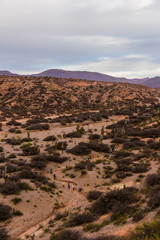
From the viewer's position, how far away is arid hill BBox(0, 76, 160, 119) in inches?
2746

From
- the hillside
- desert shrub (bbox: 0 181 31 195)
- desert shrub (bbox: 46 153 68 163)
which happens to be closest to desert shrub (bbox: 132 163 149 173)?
the hillside

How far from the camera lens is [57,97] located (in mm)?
81062

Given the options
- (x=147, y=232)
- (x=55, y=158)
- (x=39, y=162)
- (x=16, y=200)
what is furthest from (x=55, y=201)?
(x=147, y=232)

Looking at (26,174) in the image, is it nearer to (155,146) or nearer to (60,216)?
(60,216)

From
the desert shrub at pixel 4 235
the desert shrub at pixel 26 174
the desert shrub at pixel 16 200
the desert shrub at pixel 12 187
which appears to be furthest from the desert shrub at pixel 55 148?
the desert shrub at pixel 4 235

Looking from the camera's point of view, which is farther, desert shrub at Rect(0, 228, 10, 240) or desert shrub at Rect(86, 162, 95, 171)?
desert shrub at Rect(86, 162, 95, 171)

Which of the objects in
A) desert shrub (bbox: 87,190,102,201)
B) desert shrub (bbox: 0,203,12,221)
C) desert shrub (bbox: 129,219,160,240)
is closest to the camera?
desert shrub (bbox: 129,219,160,240)

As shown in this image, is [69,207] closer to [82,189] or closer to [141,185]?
[82,189]

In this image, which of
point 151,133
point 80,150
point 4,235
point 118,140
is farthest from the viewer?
point 151,133

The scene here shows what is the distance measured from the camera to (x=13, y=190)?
52.4 ft

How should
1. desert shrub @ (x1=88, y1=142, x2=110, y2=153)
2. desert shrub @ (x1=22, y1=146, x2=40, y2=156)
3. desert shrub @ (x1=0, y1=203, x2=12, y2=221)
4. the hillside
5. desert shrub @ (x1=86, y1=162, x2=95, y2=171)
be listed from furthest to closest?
desert shrub @ (x1=88, y1=142, x2=110, y2=153), desert shrub @ (x1=22, y1=146, x2=40, y2=156), desert shrub @ (x1=86, y1=162, x2=95, y2=171), desert shrub @ (x1=0, y1=203, x2=12, y2=221), the hillside

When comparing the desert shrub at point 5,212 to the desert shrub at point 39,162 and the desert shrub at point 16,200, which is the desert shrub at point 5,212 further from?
the desert shrub at point 39,162

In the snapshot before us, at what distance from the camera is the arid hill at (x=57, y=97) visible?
6975cm

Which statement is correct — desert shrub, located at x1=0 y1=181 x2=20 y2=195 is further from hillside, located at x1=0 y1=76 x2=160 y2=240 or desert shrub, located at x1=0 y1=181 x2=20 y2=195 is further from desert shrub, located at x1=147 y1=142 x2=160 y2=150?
desert shrub, located at x1=147 y1=142 x2=160 y2=150
